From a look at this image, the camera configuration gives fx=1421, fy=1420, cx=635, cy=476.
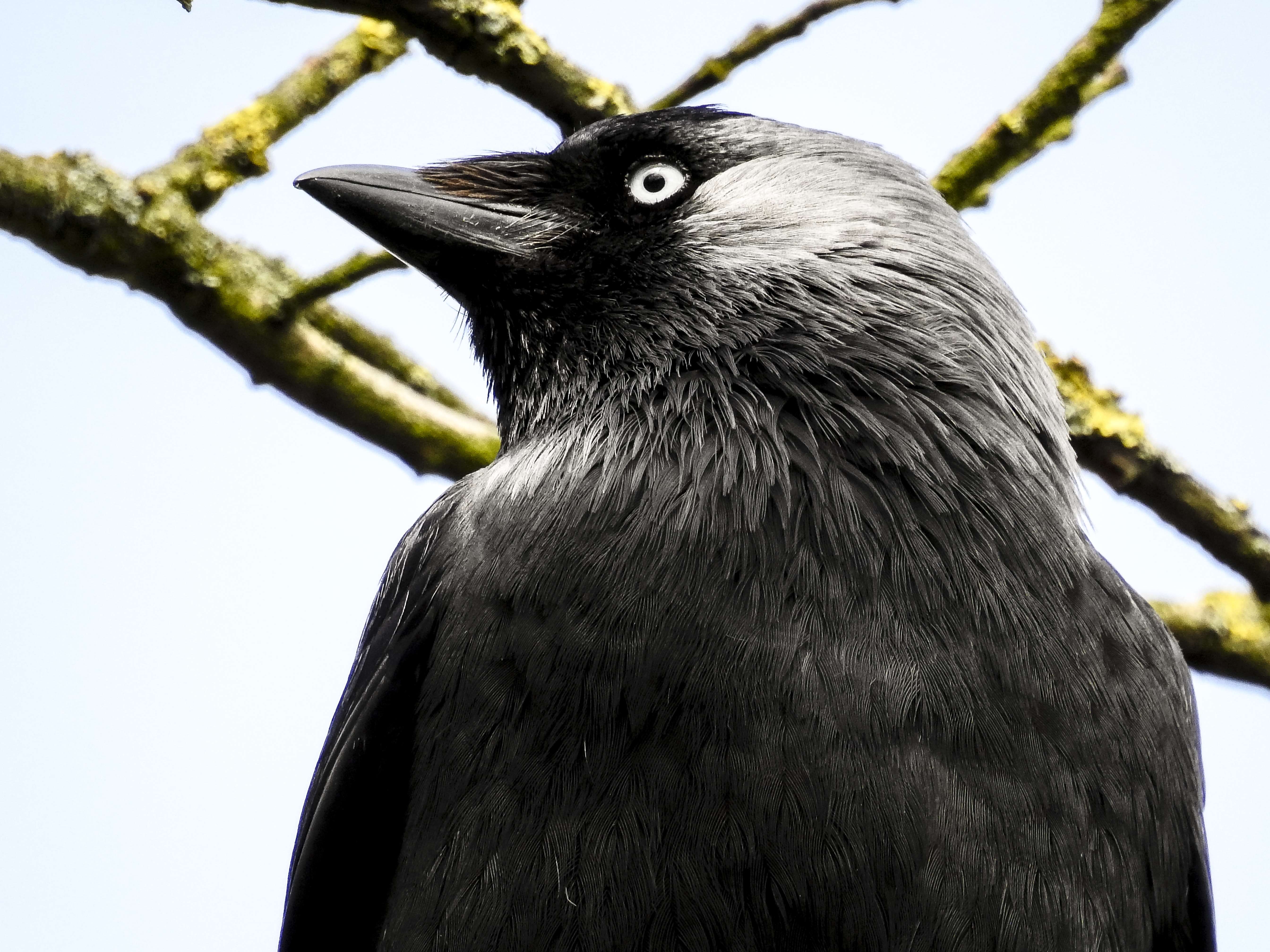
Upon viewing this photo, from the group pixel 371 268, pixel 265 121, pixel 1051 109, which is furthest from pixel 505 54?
pixel 1051 109

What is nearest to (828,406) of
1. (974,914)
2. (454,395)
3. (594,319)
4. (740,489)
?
(740,489)

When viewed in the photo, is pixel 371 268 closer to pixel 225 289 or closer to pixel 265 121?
pixel 225 289

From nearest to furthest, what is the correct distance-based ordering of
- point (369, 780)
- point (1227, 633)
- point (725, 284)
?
point (369, 780)
point (725, 284)
point (1227, 633)

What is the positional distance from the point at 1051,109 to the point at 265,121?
2916 millimetres

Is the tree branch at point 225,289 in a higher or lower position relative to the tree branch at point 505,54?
lower

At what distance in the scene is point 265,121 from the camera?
17.3 feet

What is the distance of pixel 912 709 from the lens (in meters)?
3.08

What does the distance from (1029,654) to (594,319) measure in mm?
1566

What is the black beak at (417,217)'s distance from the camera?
4301mm

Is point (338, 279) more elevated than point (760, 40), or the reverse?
point (760, 40)

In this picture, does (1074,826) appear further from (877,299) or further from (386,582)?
(386,582)

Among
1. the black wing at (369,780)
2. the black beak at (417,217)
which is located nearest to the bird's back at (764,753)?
the black wing at (369,780)

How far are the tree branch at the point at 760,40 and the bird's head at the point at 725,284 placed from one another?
51 centimetres

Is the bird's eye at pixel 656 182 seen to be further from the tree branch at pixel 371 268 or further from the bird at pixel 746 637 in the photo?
the tree branch at pixel 371 268
